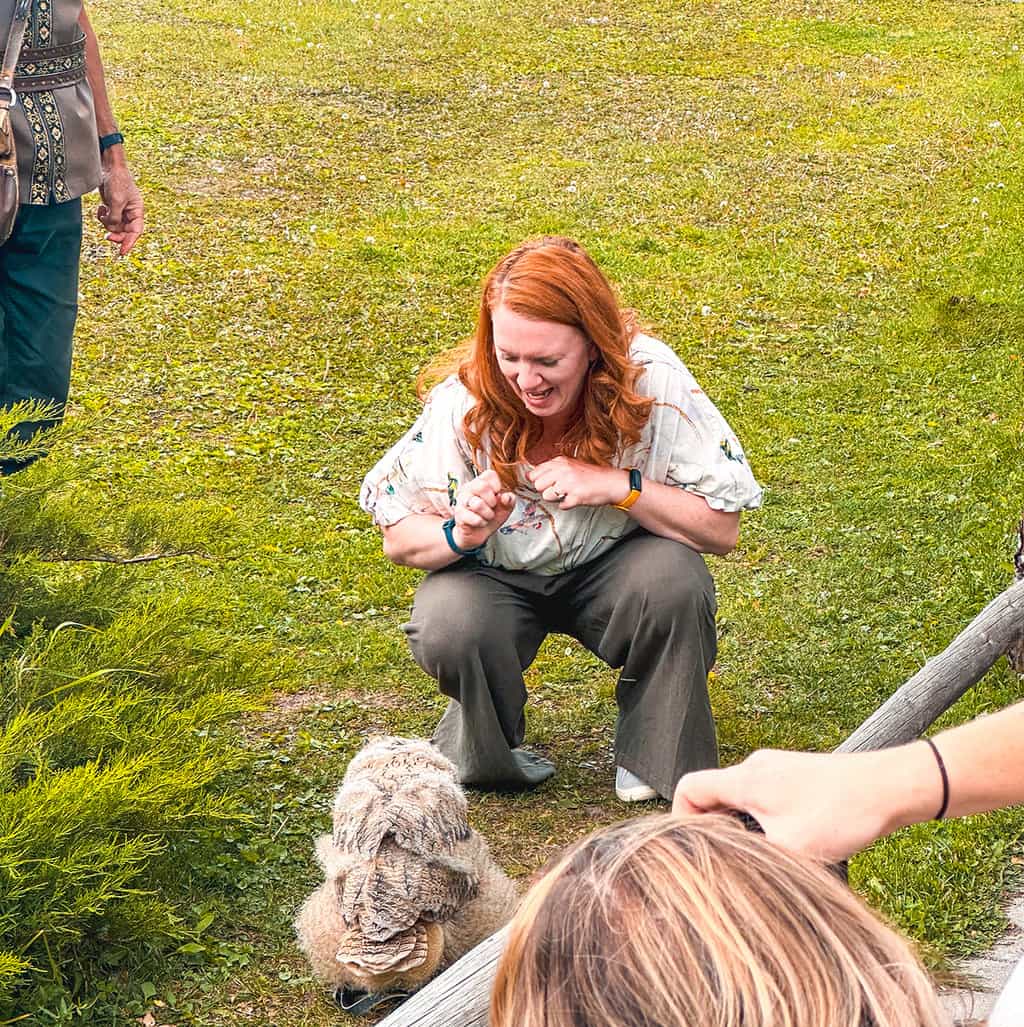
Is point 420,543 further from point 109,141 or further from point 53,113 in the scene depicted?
point 109,141

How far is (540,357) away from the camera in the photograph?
3279 mm

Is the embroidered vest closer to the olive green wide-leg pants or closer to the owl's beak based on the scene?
the olive green wide-leg pants

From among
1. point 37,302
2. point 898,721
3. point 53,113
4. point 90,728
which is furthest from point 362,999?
point 53,113

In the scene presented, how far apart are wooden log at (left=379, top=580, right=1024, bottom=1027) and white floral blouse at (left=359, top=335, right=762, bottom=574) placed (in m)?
0.63

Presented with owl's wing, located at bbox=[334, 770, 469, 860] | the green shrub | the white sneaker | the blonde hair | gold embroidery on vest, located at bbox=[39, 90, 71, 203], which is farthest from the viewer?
gold embroidery on vest, located at bbox=[39, 90, 71, 203]

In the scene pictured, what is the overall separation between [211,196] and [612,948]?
27.5 feet

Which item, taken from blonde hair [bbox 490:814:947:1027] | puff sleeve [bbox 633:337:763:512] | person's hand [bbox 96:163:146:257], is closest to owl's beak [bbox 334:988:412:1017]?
puff sleeve [bbox 633:337:763:512]

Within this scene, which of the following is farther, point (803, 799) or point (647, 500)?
point (647, 500)

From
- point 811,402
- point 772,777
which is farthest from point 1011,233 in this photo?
point 772,777

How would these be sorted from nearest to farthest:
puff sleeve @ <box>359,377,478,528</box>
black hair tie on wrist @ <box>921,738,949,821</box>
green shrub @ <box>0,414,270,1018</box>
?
1. black hair tie on wrist @ <box>921,738,949,821</box>
2. green shrub @ <box>0,414,270,1018</box>
3. puff sleeve @ <box>359,377,478,528</box>

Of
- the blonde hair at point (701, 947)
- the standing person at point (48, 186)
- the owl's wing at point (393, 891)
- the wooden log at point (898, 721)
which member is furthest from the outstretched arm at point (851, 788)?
the standing person at point (48, 186)

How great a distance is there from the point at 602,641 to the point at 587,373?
0.66m

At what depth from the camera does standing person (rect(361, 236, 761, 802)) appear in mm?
3303

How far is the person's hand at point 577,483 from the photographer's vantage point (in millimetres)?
3275
